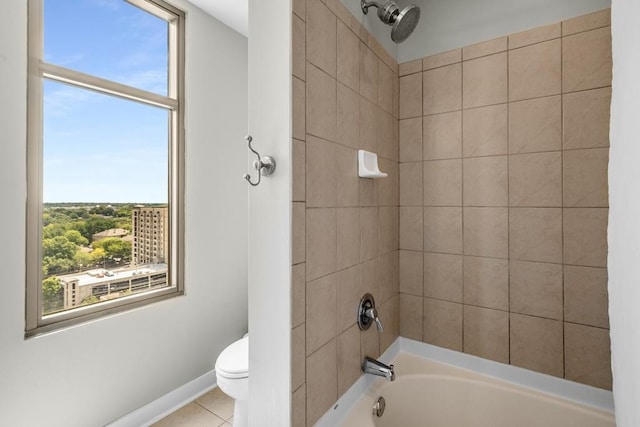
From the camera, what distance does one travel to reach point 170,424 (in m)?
1.84

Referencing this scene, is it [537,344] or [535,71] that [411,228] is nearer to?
[537,344]

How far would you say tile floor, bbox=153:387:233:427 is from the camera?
1.85 metres

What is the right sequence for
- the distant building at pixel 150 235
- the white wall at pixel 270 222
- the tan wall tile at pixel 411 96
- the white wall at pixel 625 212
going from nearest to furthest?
the white wall at pixel 625 212, the white wall at pixel 270 222, the tan wall tile at pixel 411 96, the distant building at pixel 150 235

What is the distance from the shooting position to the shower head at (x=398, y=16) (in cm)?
127

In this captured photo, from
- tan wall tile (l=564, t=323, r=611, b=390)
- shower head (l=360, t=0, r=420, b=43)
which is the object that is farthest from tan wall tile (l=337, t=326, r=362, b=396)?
shower head (l=360, t=0, r=420, b=43)

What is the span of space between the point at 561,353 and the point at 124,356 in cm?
227

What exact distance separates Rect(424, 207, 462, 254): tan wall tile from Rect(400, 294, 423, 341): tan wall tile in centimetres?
31

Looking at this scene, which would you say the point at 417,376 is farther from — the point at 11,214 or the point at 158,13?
the point at 158,13

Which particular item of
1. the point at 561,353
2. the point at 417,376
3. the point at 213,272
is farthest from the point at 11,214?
the point at 561,353

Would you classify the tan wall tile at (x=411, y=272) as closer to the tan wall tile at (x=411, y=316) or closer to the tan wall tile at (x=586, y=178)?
the tan wall tile at (x=411, y=316)

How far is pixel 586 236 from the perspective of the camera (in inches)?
51.9

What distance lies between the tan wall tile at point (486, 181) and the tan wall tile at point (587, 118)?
265 millimetres

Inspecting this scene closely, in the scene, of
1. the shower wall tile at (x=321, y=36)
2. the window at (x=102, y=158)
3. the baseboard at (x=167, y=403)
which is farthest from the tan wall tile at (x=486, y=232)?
the baseboard at (x=167, y=403)

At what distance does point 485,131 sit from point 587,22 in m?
0.56
